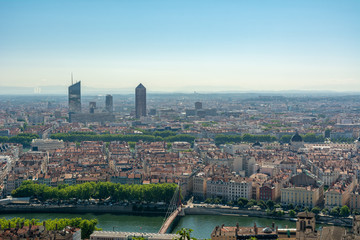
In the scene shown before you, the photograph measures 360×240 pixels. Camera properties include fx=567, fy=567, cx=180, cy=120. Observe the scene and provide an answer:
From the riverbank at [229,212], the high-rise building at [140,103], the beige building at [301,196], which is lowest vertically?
the riverbank at [229,212]

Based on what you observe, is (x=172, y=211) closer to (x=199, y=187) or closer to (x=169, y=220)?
(x=169, y=220)

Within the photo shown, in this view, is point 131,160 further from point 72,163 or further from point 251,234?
point 251,234

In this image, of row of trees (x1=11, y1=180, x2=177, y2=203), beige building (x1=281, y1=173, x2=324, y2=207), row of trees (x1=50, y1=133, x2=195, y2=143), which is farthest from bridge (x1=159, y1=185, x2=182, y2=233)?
row of trees (x1=50, y1=133, x2=195, y2=143)

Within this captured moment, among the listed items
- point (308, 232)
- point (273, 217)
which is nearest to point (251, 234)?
point (308, 232)

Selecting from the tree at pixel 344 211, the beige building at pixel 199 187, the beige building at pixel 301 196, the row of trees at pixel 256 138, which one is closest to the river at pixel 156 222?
the tree at pixel 344 211

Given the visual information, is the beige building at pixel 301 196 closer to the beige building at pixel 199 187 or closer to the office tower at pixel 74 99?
the beige building at pixel 199 187

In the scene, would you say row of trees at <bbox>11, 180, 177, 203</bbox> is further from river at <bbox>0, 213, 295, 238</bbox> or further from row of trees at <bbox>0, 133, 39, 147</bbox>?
row of trees at <bbox>0, 133, 39, 147</bbox>
